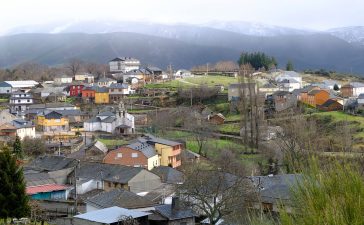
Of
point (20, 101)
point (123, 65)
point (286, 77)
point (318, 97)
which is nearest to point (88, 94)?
point (20, 101)

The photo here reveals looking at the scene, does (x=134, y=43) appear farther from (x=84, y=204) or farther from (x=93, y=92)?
(x=84, y=204)

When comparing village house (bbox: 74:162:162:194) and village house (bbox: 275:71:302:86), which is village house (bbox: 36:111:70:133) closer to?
village house (bbox: 74:162:162:194)

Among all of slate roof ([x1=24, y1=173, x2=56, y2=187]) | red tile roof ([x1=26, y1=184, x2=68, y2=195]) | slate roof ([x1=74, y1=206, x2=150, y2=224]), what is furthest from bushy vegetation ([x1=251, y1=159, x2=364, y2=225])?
slate roof ([x1=24, y1=173, x2=56, y2=187])

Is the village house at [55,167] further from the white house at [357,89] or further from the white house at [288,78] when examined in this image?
the white house at [288,78]

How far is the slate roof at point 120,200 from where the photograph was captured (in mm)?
17234

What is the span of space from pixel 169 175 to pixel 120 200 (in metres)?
6.23

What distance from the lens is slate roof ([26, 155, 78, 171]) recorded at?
24656mm

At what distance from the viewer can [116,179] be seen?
21969 mm

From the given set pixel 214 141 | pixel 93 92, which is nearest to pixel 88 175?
pixel 214 141

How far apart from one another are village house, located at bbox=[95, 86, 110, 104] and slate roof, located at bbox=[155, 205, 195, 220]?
111 feet

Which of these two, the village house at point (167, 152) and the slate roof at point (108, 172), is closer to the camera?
the slate roof at point (108, 172)

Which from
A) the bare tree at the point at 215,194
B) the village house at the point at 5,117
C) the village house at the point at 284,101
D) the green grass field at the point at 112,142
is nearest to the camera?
the bare tree at the point at 215,194

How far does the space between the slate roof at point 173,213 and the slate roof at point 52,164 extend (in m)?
9.53

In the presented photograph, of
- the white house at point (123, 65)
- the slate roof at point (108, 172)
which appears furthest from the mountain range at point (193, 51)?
the slate roof at point (108, 172)
